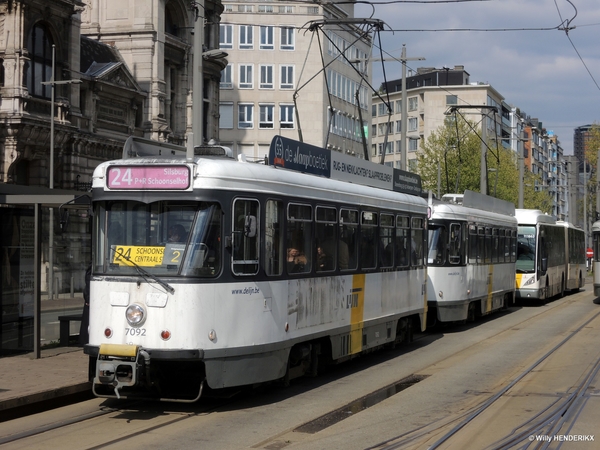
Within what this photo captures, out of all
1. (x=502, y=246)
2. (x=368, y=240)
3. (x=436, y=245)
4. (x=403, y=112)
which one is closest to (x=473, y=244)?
A: (x=436, y=245)

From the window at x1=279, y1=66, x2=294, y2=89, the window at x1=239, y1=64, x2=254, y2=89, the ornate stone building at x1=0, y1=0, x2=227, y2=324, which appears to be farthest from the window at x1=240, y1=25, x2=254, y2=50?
the ornate stone building at x1=0, y1=0, x2=227, y2=324

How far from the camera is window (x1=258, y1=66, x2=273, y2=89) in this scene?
77188mm

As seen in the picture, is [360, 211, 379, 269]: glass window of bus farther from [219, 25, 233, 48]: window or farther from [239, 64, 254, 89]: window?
[239, 64, 254, 89]: window

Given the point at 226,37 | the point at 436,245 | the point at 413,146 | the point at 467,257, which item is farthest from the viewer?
the point at 413,146

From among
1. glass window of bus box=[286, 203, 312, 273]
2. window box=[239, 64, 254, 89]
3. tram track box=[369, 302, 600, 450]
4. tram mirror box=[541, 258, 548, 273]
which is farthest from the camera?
window box=[239, 64, 254, 89]

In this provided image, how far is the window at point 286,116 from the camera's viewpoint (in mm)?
77625

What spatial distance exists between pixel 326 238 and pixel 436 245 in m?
8.41

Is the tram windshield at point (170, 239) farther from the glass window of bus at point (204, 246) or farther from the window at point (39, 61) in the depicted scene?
the window at point (39, 61)

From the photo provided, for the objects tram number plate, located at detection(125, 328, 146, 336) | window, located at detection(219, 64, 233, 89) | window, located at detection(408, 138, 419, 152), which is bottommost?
tram number plate, located at detection(125, 328, 146, 336)

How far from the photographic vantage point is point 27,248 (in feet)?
47.1

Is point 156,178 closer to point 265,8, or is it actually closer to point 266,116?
point 266,116

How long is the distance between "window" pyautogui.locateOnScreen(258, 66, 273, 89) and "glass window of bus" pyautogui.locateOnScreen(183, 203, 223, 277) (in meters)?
67.9

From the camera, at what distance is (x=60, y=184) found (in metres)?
45.8

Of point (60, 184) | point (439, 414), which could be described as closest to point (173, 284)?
point (439, 414)
